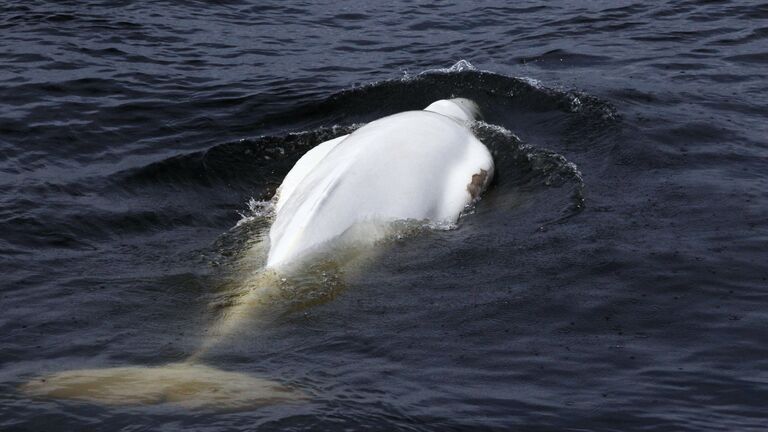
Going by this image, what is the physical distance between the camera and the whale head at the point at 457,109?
1481 cm

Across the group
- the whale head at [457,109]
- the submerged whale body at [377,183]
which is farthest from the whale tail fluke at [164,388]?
the whale head at [457,109]

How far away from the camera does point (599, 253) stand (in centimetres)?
1089

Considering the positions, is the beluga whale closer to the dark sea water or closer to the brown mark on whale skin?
the brown mark on whale skin

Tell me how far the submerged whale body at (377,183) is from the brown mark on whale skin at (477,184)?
12mm

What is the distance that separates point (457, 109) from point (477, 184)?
2380 millimetres

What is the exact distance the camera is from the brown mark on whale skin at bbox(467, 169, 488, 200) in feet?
41.7

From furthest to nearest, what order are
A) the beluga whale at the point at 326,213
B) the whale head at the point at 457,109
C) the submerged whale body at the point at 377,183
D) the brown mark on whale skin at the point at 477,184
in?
the whale head at the point at 457,109, the brown mark on whale skin at the point at 477,184, the submerged whale body at the point at 377,183, the beluga whale at the point at 326,213

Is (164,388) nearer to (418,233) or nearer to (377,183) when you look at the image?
(418,233)

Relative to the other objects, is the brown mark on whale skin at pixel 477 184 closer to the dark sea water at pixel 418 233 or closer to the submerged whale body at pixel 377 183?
the submerged whale body at pixel 377 183

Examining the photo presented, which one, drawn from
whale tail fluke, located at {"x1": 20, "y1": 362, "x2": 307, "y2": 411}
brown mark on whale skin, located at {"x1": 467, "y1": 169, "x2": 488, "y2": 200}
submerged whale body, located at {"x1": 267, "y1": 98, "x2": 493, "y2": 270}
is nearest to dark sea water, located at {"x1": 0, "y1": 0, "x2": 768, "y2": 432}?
whale tail fluke, located at {"x1": 20, "y1": 362, "x2": 307, "y2": 411}

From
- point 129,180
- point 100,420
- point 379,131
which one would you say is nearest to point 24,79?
point 129,180

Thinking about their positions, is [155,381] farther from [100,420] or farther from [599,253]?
[599,253]

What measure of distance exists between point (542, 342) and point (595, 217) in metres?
3.01

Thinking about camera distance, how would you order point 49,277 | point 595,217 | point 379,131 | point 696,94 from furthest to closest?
point 696,94
point 379,131
point 595,217
point 49,277
